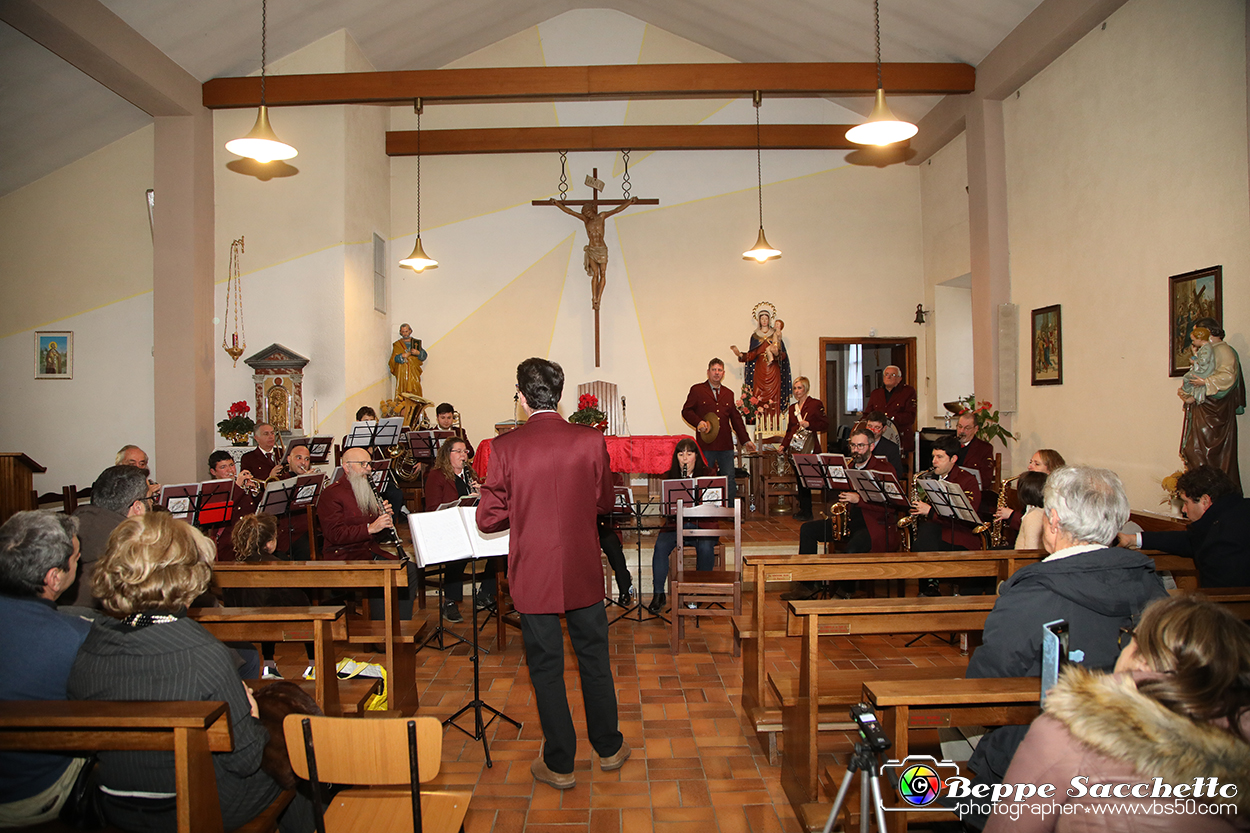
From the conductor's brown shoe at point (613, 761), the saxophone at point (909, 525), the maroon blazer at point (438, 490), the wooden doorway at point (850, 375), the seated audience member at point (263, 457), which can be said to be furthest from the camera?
the wooden doorway at point (850, 375)

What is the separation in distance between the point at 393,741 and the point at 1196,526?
3715 mm

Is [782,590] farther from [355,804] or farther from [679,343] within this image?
[679,343]

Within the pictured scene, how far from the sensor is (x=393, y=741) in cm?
172

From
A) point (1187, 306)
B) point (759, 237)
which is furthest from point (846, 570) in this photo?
point (759, 237)

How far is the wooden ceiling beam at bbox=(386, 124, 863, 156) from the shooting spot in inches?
392

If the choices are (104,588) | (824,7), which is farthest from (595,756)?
(824,7)

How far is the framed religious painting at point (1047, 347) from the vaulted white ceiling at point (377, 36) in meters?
2.62

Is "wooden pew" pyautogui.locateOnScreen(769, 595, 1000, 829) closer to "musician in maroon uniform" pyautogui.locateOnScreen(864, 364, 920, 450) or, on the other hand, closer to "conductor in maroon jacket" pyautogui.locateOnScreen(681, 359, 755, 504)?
"conductor in maroon jacket" pyautogui.locateOnScreen(681, 359, 755, 504)

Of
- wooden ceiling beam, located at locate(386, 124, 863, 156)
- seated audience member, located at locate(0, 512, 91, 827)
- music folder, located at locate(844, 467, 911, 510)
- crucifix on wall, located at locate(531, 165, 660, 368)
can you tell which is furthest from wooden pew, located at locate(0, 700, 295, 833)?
wooden ceiling beam, located at locate(386, 124, 863, 156)

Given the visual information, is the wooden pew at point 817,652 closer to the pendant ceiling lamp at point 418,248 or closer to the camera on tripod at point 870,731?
the camera on tripod at point 870,731

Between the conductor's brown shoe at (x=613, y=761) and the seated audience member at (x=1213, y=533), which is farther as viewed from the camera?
the seated audience member at (x=1213, y=533)

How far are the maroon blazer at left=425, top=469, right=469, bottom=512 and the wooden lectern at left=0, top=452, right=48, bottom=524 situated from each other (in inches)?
142

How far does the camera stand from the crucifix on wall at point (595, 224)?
980cm

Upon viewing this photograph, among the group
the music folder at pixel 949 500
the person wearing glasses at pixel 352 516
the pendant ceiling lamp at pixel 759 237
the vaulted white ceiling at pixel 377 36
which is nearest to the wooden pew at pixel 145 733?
the person wearing glasses at pixel 352 516
